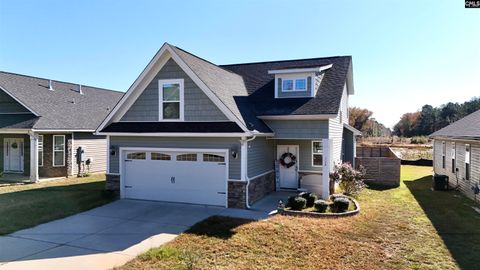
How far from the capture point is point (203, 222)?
10.1 meters

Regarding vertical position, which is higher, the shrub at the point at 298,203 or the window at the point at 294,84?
the window at the point at 294,84

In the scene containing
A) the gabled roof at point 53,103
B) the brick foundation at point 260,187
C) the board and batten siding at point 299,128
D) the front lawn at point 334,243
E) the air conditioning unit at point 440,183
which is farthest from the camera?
the gabled roof at point 53,103

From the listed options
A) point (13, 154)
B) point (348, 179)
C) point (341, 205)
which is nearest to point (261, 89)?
point (348, 179)

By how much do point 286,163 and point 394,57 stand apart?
856 cm

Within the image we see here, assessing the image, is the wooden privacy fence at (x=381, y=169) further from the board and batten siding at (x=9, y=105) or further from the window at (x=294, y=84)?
the board and batten siding at (x=9, y=105)

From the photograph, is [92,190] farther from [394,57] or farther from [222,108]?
[394,57]

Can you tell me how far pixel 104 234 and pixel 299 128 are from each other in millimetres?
8465

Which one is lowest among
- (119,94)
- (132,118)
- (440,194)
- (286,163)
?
(440,194)

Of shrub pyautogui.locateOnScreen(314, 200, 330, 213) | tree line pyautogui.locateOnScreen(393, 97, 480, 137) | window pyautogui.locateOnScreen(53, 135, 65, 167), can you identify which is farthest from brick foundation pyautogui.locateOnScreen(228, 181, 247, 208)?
tree line pyautogui.locateOnScreen(393, 97, 480, 137)

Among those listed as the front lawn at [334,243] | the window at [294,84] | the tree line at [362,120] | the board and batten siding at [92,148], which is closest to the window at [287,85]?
the window at [294,84]

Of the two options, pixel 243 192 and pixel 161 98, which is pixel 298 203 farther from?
pixel 161 98

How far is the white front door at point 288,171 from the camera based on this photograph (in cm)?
1560

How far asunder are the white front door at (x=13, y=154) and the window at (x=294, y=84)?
16.6m

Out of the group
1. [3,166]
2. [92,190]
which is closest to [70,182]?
[92,190]
